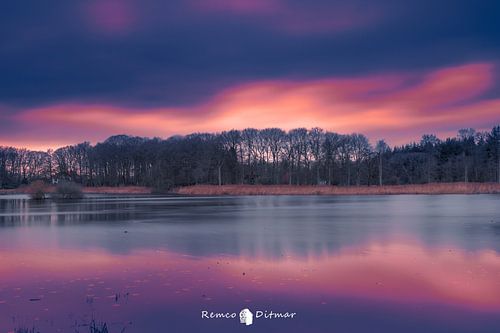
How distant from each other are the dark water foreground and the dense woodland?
69.5m

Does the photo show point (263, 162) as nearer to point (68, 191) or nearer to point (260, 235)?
point (68, 191)

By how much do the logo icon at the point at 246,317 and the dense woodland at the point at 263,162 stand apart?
77.0m

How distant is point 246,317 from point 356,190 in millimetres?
55702

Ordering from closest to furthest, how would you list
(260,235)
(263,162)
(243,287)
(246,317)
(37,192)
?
(246,317)
(243,287)
(260,235)
(37,192)
(263,162)

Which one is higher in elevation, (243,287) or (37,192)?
(37,192)

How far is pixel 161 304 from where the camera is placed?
7934 millimetres

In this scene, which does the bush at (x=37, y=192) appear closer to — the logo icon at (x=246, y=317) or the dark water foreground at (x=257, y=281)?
the dark water foreground at (x=257, y=281)

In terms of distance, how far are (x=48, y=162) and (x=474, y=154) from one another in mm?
100361

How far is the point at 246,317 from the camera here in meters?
7.08

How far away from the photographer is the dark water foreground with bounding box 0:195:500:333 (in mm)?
6984

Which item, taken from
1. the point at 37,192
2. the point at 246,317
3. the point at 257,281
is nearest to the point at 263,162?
the point at 37,192

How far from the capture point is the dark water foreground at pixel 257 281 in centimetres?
698

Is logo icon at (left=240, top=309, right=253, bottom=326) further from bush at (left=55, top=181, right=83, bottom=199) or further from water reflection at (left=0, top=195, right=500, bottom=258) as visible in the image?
bush at (left=55, top=181, right=83, bottom=199)

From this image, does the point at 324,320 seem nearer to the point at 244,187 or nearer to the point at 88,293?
the point at 88,293
